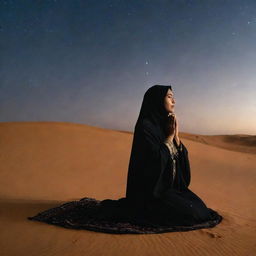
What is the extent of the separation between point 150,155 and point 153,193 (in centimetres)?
62

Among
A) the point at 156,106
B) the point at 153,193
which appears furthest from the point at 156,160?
the point at 156,106

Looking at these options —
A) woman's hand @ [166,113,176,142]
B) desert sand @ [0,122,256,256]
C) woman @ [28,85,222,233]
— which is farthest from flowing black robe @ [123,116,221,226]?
desert sand @ [0,122,256,256]

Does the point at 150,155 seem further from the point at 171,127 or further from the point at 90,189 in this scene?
the point at 90,189

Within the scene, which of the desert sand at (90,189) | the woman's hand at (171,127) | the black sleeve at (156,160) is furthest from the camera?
the woman's hand at (171,127)

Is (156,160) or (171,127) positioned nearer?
(156,160)

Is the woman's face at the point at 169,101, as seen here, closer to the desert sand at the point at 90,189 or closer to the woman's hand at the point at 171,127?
the woman's hand at the point at 171,127

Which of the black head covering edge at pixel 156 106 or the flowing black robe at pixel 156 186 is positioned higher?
the black head covering edge at pixel 156 106

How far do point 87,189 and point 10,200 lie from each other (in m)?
2.75

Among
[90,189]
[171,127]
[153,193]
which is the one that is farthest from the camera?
[90,189]

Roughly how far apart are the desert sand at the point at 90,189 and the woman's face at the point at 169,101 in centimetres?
214

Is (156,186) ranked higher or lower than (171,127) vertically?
lower

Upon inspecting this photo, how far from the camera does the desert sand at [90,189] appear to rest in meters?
4.60

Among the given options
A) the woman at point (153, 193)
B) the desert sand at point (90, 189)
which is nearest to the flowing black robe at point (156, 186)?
the woman at point (153, 193)

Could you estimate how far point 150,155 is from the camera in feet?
17.8
